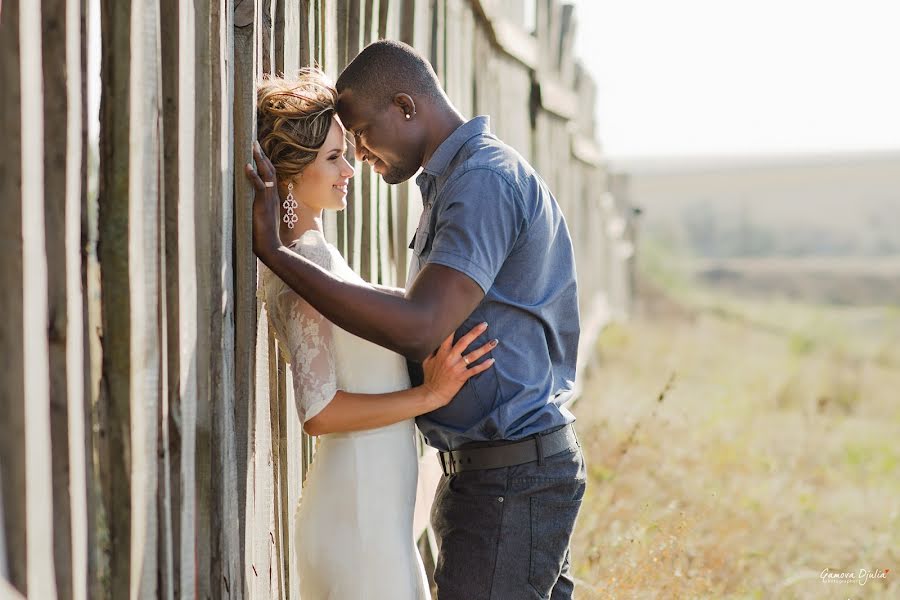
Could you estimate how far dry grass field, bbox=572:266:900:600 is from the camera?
14.7 ft

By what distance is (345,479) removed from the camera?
2.60 meters

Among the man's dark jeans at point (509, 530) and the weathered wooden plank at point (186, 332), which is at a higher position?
the weathered wooden plank at point (186, 332)

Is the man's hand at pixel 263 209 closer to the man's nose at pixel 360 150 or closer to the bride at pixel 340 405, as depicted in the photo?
the bride at pixel 340 405

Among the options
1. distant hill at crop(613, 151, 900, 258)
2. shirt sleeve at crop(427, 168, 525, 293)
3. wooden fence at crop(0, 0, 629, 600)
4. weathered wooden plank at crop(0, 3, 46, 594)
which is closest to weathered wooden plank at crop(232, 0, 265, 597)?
wooden fence at crop(0, 0, 629, 600)

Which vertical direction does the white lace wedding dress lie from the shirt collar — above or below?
below

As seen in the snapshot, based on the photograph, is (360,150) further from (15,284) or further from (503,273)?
(15,284)

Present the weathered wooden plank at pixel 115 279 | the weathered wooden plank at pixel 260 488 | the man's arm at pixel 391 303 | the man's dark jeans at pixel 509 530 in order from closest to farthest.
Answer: the weathered wooden plank at pixel 115 279 < the man's arm at pixel 391 303 < the weathered wooden plank at pixel 260 488 < the man's dark jeans at pixel 509 530

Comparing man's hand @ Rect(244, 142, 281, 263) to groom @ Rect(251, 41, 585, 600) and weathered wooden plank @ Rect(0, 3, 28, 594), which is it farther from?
weathered wooden plank @ Rect(0, 3, 28, 594)

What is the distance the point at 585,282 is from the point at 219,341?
26.0 feet

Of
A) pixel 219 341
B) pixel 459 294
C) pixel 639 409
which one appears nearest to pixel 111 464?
pixel 219 341

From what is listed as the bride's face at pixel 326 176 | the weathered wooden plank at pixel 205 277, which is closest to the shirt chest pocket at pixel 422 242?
the bride's face at pixel 326 176

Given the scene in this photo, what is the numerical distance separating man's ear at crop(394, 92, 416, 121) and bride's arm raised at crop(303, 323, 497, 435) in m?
0.55

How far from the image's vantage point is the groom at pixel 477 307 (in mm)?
2393

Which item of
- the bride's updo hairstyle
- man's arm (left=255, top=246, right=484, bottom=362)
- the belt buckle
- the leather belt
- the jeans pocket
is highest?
the bride's updo hairstyle
